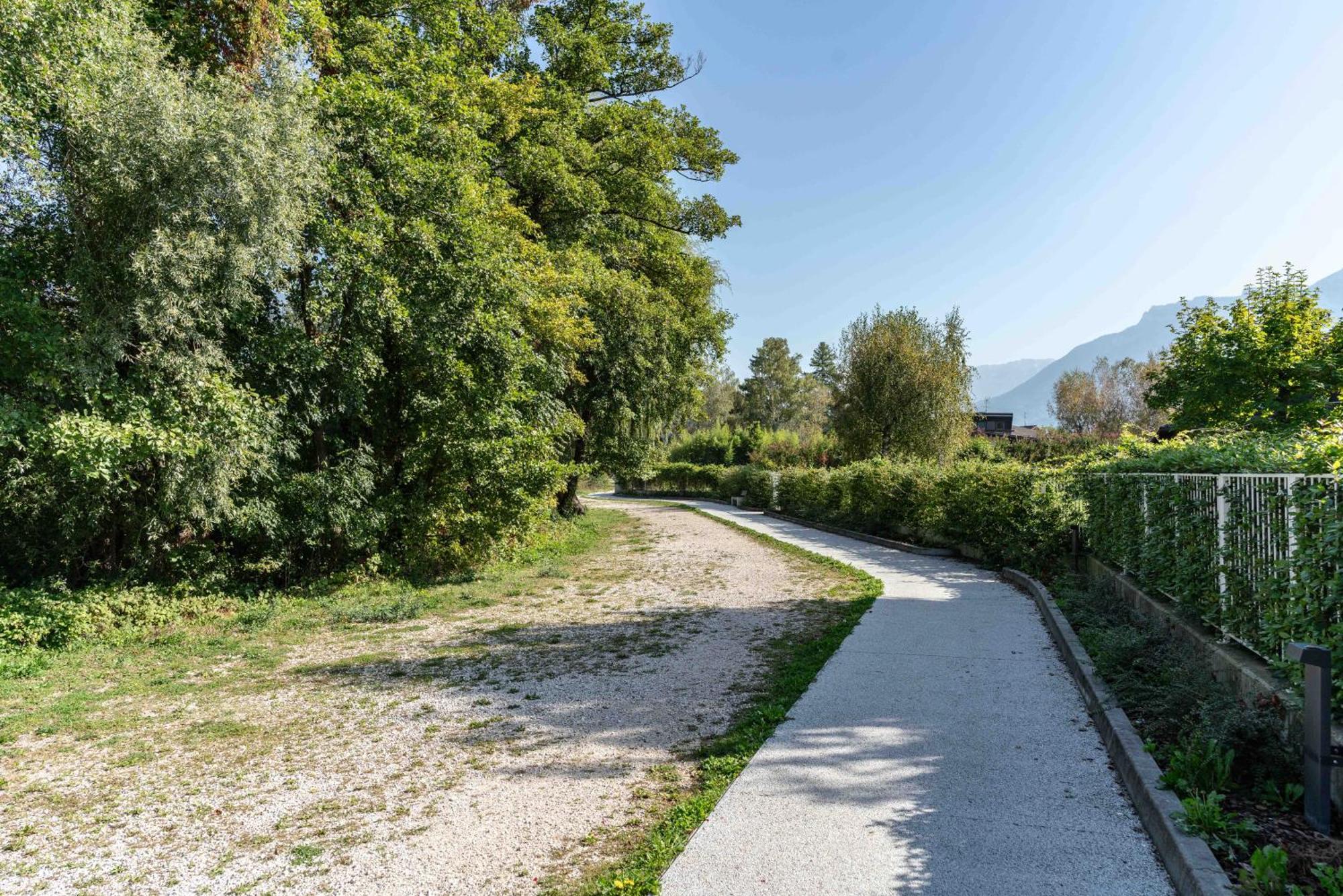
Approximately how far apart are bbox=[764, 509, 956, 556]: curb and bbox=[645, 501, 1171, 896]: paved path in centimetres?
773

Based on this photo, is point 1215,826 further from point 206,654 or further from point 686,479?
point 686,479

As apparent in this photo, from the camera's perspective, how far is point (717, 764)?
13.6 ft

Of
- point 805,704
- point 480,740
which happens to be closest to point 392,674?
point 480,740

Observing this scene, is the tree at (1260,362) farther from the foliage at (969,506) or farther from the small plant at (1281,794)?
the small plant at (1281,794)

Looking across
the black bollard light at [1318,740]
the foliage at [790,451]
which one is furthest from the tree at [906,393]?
the black bollard light at [1318,740]

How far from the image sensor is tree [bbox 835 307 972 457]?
2630cm

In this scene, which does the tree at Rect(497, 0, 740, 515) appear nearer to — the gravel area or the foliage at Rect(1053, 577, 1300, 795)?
the gravel area

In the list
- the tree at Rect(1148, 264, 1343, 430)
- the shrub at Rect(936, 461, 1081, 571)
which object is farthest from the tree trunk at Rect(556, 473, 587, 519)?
the tree at Rect(1148, 264, 1343, 430)

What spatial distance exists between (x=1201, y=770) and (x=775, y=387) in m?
71.3

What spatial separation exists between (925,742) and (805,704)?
98 centimetres

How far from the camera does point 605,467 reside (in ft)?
80.2

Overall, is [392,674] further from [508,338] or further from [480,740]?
[508,338]

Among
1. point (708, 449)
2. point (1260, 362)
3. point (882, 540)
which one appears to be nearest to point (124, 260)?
point (882, 540)

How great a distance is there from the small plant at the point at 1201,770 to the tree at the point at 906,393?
2351 centimetres
